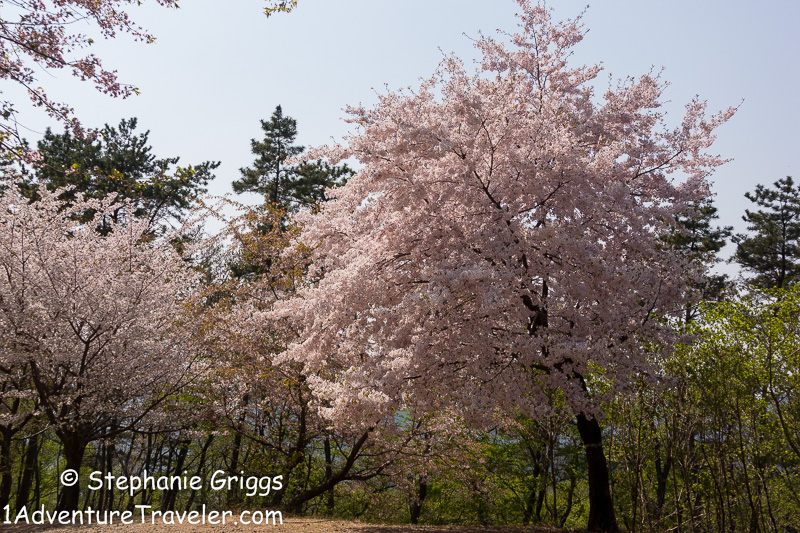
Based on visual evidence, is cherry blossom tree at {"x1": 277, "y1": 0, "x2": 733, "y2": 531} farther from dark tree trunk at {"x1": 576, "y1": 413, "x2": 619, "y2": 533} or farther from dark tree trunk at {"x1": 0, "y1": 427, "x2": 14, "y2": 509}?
dark tree trunk at {"x1": 0, "y1": 427, "x2": 14, "y2": 509}

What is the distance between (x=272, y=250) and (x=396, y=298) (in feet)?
27.1

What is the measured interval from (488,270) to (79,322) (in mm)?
9338

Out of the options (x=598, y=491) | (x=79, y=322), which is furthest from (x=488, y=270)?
(x=79, y=322)

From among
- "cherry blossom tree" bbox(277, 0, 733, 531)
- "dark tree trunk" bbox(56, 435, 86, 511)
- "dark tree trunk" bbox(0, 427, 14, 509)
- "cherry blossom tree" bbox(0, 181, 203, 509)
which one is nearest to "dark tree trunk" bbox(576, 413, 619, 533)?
"cherry blossom tree" bbox(277, 0, 733, 531)

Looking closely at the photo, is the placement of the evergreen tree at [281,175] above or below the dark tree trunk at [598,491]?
above

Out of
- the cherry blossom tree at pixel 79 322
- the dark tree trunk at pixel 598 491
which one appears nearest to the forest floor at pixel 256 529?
the dark tree trunk at pixel 598 491

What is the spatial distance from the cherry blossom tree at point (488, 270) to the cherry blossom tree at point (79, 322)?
436 cm

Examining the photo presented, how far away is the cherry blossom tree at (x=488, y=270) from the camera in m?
8.66

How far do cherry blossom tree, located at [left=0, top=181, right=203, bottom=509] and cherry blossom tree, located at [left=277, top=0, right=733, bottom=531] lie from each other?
172 inches

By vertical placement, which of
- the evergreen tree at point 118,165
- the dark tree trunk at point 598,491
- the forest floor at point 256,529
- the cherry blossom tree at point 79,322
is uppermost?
the evergreen tree at point 118,165

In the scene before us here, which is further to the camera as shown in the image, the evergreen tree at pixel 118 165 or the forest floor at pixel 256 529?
the evergreen tree at pixel 118 165

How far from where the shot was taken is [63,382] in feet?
39.0

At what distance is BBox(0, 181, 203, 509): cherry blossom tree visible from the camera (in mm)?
11344

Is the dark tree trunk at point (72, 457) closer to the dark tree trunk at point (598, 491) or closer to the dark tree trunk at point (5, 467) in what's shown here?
the dark tree trunk at point (5, 467)
